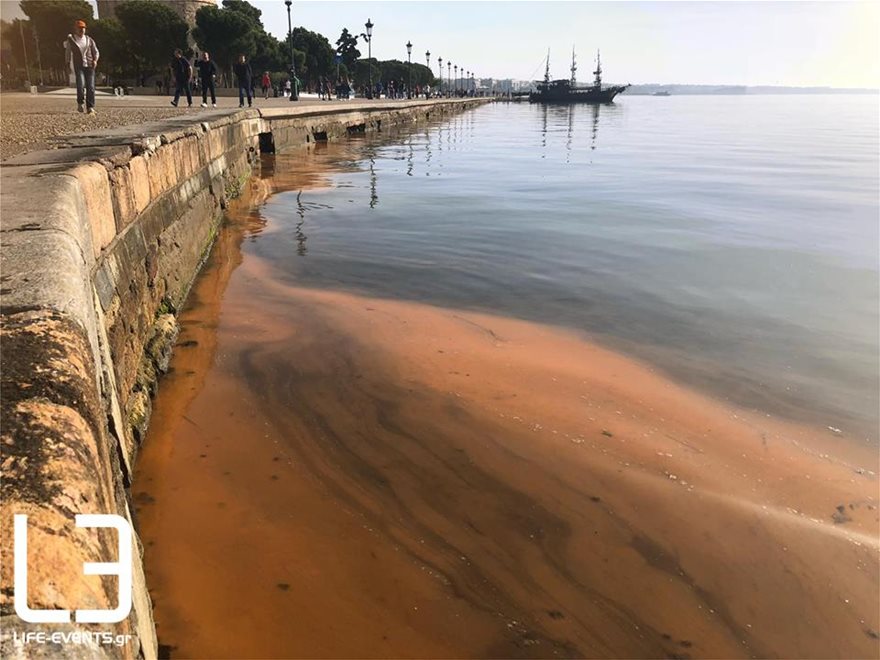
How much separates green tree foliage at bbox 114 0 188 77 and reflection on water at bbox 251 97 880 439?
46769 mm

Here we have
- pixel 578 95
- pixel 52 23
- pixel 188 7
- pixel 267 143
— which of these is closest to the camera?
pixel 267 143

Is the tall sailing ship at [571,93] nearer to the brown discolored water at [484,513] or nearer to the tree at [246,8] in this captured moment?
the tree at [246,8]

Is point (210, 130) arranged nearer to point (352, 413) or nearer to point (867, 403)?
point (352, 413)

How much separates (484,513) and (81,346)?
2.14 meters

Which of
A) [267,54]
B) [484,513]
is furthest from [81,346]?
[267,54]

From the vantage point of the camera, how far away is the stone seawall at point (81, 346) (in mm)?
1198

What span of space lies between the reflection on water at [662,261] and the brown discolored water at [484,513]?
3.02 feet

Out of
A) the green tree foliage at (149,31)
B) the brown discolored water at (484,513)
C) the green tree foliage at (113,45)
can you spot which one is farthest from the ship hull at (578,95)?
the brown discolored water at (484,513)

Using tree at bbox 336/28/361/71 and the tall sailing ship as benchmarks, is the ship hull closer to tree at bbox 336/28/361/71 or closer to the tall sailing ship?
the tall sailing ship

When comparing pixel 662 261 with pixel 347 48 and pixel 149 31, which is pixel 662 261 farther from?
pixel 347 48

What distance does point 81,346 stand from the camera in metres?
1.77

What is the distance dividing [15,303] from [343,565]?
1755 millimetres

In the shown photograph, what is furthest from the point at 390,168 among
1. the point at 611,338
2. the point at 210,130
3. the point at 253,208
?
the point at 611,338

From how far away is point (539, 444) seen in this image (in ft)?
12.9
